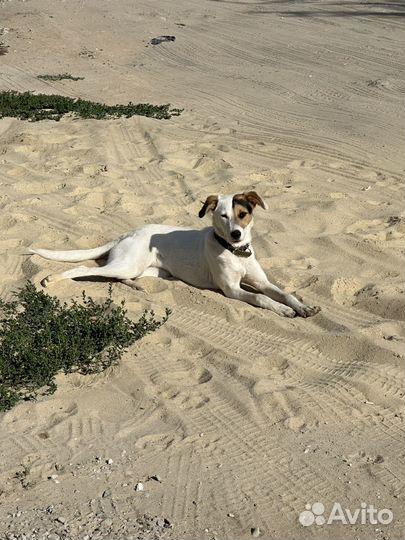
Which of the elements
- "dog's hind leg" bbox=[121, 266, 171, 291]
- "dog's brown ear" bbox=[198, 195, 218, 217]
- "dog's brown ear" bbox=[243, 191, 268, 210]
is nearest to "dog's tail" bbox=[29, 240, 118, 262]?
"dog's hind leg" bbox=[121, 266, 171, 291]

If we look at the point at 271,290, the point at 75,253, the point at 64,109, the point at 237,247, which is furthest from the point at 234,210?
the point at 64,109

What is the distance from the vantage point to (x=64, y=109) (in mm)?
13055

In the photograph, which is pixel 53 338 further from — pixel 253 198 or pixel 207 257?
pixel 253 198

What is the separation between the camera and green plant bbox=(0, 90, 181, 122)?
1277 centimetres

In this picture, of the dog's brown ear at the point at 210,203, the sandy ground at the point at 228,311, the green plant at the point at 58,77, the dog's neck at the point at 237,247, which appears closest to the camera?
the sandy ground at the point at 228,311

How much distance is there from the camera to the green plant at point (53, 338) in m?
5.31

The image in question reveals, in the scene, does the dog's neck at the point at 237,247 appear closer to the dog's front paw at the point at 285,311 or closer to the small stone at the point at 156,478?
the dog's front paw at the point at 285,311

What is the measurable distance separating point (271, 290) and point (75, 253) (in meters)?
1.95

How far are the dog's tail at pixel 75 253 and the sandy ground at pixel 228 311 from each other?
10cm

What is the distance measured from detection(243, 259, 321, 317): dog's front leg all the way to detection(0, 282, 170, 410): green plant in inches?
43.1

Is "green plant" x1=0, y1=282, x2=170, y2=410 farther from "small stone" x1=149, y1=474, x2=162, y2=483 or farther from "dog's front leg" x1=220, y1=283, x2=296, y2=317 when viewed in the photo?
"small stone" x1=149, y1=474, x2=162, y2=483

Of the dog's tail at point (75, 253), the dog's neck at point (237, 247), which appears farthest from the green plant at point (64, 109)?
the dog's neck at point (237, 247)

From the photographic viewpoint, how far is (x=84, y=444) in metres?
4.66

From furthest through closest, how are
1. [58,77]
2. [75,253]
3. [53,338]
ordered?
[58,77], [75,253], [53,338]
